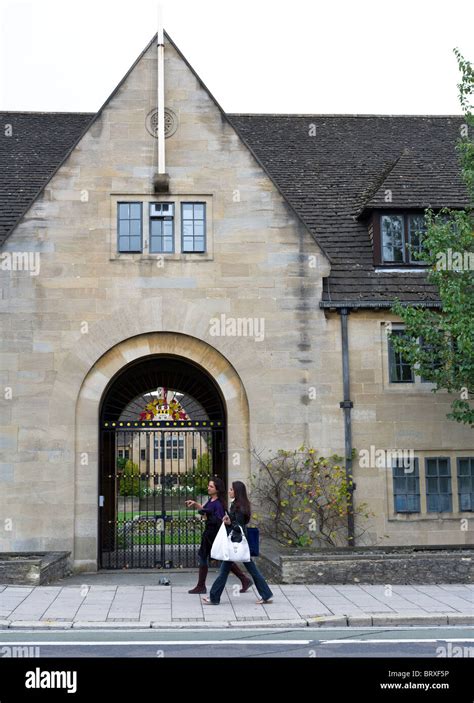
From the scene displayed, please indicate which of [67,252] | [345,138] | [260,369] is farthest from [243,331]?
[345,138]

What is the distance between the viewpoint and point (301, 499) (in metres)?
18.1

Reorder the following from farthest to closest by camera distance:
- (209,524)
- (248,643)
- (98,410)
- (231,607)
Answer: (98,410), (209,524), (231,607), (248,643)

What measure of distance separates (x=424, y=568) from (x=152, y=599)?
190 inches

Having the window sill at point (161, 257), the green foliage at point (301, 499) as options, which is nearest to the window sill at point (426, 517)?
the green foliage at point (301, 499)

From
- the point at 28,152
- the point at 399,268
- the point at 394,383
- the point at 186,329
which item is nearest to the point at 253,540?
the point at 186,329

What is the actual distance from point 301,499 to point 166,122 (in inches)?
357

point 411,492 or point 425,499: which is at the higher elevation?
point 411,492

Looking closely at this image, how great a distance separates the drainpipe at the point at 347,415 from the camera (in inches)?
722

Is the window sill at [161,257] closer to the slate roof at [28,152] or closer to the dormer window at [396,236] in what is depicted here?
the slate roof at [28,152]

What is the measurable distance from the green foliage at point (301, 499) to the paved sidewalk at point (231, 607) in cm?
298

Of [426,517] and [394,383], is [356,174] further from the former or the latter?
[426,517]

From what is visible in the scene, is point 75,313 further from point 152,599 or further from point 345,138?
point 345,138

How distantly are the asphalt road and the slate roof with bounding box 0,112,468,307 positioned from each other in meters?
9.36

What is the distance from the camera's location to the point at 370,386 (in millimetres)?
18906
